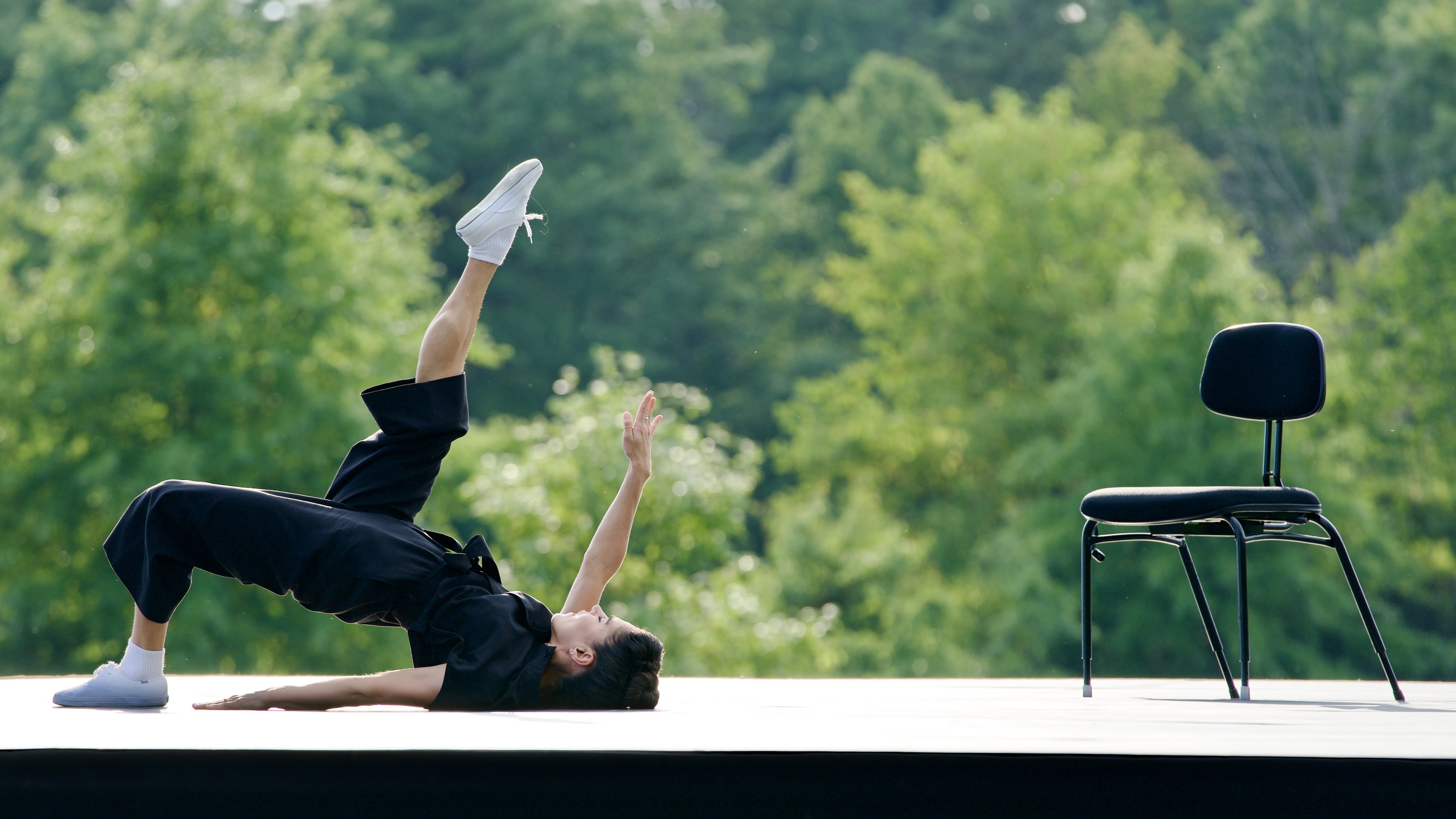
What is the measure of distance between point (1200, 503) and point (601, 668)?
4.14 ft

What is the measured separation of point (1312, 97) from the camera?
1892 cm

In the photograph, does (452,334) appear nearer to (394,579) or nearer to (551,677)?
(394,579)

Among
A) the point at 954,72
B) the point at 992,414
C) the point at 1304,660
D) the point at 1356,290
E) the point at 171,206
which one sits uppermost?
the point at 171,206

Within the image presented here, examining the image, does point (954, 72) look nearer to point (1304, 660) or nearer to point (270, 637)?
point (1304, 660)

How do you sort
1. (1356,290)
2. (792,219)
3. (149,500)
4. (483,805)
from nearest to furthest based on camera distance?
(483,805) < (149,500) < (1356,290) < (792,219)

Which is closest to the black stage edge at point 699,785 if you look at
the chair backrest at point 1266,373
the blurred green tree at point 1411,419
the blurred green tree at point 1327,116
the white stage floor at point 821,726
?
the white stage floor at point 821,726

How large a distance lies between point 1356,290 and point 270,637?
1358 cm

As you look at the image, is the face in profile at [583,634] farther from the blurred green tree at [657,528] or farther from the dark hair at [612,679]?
the blurred green tree at [657,528]

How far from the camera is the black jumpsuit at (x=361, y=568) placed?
93.2 inches

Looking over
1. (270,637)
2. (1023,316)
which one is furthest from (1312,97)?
(270,637)

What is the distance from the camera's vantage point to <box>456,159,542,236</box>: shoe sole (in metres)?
2.66

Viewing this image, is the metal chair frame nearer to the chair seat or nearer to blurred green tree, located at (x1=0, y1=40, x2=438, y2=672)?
the chair seat

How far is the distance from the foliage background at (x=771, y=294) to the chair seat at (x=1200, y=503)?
9.52 meters

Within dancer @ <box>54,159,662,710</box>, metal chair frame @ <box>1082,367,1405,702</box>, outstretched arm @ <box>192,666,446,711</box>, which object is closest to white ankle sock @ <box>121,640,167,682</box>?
dancer @ <box>54,159,662,710</box>
